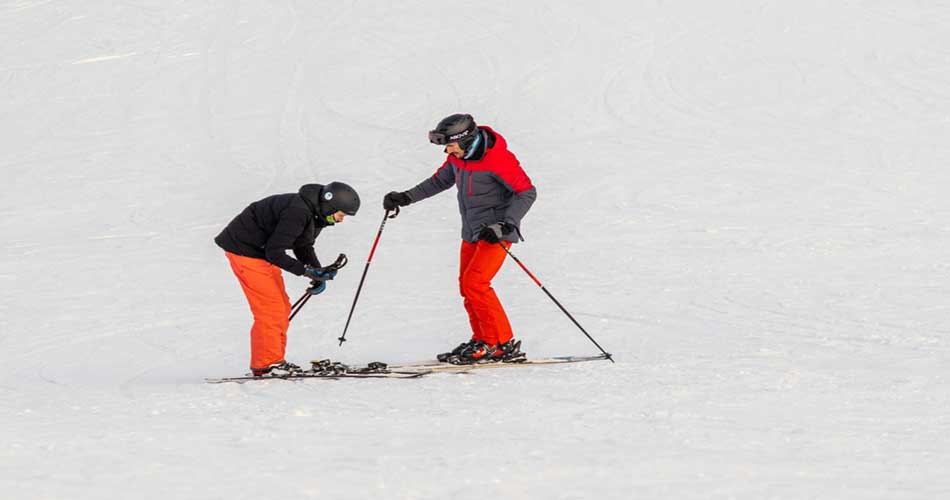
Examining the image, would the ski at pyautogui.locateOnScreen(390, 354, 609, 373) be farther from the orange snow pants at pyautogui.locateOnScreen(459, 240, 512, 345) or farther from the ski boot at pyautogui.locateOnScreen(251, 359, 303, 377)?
the ski boot at pyautogui.locateOnScreen(251, 359, 303, 377)

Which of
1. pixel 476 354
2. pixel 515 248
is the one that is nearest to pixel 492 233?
pixel 476 354

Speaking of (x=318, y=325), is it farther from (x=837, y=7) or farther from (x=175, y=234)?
(x=837, y=7)

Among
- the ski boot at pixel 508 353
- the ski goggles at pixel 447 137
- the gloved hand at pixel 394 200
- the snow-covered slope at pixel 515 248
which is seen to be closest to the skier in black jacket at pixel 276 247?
the snow-covered slope at pixel 515 248

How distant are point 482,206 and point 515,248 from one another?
458 centimetres

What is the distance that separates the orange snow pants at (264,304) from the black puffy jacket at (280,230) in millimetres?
72

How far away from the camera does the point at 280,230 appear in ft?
22.4

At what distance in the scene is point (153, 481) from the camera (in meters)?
4.93

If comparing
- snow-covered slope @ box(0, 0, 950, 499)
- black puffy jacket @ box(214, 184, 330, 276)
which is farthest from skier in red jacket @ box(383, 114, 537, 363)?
black puffy jacket @ box(214, 184, 330, 276)

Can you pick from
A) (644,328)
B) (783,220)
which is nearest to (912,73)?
(783,220)

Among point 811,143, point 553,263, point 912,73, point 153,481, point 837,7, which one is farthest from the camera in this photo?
point 837,7

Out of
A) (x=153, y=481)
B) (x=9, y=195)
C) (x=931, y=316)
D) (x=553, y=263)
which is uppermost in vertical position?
(x=9, y=195)

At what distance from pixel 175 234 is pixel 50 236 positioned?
134cm

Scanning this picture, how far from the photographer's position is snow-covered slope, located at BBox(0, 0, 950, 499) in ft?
17.7

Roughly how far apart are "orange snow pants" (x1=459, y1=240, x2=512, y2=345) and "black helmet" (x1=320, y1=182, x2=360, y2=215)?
40.2 inches
